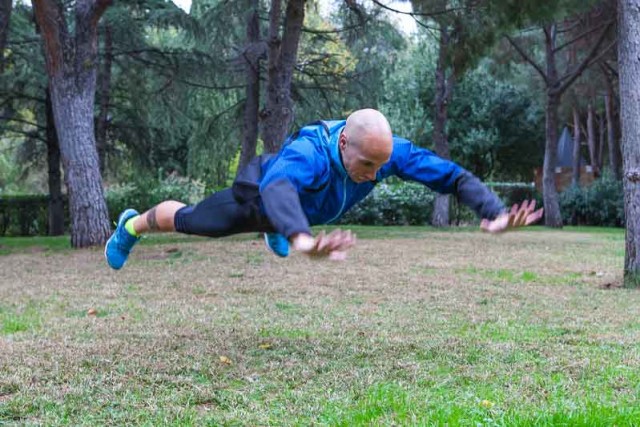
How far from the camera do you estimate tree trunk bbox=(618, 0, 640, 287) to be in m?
8.50

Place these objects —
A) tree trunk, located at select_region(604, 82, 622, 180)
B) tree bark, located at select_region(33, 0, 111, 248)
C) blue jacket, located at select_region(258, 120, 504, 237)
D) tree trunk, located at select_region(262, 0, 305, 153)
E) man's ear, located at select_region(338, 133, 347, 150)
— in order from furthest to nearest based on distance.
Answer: tree trunk, located at select_region(604, 82, 622, 180) → tree trunk, located at select_region(262, 0, 305, 153) → tree bark, located at select_region(33, 0, 111, 248) → man's ear, located at select_region(338, 133, 347, 150) → blue jacket, located at select_region(258, 120, 504, 237)

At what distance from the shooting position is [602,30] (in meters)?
20.8

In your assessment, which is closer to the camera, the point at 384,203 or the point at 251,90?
the point at 251,90

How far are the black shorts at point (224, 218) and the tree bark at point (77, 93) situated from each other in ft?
31.0

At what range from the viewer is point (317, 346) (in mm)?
5031

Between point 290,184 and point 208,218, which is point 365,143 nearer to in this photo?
point 290,184

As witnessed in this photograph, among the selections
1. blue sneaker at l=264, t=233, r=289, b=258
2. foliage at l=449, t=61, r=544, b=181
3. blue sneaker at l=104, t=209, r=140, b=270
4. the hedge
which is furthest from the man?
foliage at l=449, t=61, r=544, b=181

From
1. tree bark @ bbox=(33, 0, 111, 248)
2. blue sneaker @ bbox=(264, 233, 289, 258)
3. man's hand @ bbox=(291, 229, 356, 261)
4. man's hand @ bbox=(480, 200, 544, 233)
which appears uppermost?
tree bark @ bbox=(33, 0, 111, 248)

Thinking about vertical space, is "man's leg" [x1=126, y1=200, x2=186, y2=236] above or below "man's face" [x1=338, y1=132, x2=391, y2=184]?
below

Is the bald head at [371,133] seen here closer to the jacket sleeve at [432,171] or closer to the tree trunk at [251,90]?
the jacket sleeve at [432,171]

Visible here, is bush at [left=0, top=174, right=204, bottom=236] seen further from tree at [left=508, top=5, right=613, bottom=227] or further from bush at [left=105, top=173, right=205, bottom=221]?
tree at [left=508, top=5, right=613, bottom=227]

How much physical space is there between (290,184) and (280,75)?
1182 centimetres

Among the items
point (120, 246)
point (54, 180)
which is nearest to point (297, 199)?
point (120, 246)

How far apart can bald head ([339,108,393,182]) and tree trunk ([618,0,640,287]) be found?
18.4 ft
